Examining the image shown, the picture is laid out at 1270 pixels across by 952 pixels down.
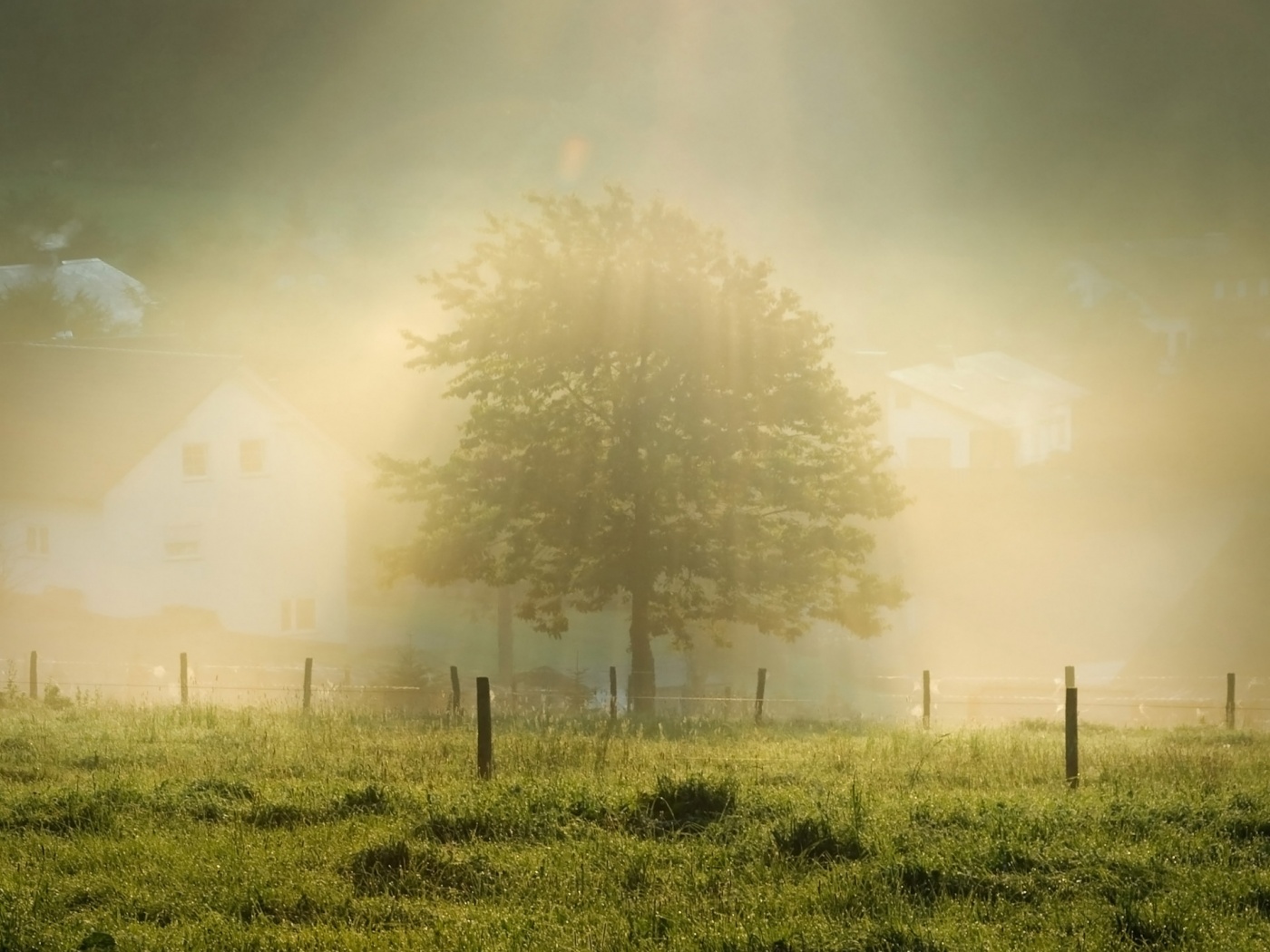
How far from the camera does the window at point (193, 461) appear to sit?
48875mm

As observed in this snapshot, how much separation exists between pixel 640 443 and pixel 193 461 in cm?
2475

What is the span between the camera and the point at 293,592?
160ft

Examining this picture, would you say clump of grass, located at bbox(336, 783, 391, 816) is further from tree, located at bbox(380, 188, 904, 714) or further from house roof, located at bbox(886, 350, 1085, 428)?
house roof, located at bbox(886, 350, 1085, 428)

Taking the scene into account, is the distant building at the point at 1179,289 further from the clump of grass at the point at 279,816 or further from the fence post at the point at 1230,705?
the clump of grass at the point at 279,816

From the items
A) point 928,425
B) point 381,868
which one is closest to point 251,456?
point 928,425

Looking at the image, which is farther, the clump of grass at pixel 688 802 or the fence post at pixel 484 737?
the fence post at pixel 484 737

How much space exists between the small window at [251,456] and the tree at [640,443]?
20.0 m

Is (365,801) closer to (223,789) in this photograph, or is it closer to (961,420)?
(223,789)

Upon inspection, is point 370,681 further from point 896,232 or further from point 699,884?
point 896,232

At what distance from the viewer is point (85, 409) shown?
51.7 metres

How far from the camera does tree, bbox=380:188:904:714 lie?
30234 millimetres

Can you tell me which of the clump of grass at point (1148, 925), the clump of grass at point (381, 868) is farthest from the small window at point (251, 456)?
the clump of grass at point (1148, 925)

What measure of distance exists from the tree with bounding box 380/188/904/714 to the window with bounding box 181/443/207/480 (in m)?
20.1

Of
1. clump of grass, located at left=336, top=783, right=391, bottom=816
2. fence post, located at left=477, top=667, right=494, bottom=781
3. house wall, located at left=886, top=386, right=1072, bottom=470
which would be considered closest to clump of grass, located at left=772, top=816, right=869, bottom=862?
clump of grass, located at left=336, top=783, right=391, bottom=816
